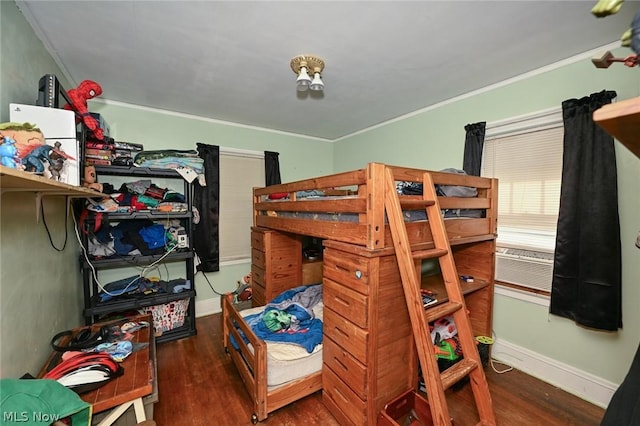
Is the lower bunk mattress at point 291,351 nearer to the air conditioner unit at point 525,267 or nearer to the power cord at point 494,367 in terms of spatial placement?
the power cord at point 494,367

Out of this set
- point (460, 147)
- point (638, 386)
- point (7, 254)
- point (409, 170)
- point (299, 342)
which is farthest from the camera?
point (460, 147)

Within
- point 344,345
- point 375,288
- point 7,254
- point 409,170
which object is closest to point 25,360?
point 7,254

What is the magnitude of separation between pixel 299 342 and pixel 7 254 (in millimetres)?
1764

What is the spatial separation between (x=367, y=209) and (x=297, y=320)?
4.36 ft

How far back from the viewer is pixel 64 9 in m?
1.52

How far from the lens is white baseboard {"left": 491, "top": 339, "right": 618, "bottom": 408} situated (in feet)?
6.25

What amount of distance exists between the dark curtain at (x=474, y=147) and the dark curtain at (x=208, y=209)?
2901mm

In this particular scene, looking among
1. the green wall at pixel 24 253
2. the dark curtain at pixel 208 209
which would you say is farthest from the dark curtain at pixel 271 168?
the green wall at pixel 24 253

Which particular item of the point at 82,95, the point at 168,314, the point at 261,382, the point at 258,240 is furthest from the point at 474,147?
the point at 168,314

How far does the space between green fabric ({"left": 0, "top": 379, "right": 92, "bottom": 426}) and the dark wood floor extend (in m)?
0.92

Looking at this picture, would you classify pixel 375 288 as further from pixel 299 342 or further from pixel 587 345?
pixel 587 345

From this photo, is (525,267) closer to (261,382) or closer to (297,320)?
(297,320)

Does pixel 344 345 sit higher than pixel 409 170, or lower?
lower

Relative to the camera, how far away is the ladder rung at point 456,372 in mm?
1348
